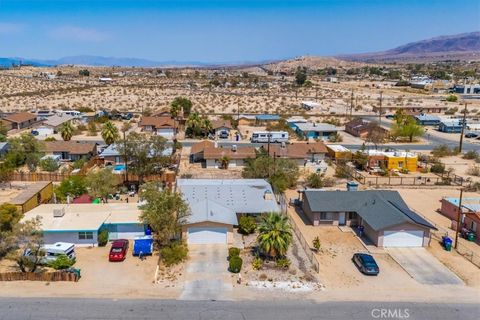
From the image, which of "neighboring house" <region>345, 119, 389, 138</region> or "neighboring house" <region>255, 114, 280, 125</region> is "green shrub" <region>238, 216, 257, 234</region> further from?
"neighboring house" <region>255, 114, 280, 125</region>

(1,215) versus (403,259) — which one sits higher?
(1,215)

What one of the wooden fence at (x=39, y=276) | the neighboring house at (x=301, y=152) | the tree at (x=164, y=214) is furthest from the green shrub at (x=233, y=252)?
the neighboring house at (x=301, y=152)

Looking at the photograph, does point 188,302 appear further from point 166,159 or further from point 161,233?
point 166,159

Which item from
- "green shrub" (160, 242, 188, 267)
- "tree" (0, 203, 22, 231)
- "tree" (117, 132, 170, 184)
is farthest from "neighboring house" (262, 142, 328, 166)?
"tree" (0, 203, 22, 231)

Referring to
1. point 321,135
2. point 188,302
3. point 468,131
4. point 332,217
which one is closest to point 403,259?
point 332,217

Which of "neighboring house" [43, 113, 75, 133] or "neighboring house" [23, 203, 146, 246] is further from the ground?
"neighboring house" [43, 113, 75, 133]

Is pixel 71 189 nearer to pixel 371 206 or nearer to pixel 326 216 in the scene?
pixel 326 216

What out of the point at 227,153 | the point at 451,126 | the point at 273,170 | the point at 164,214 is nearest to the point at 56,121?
the point at 227,153
